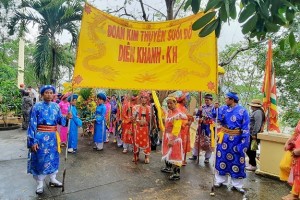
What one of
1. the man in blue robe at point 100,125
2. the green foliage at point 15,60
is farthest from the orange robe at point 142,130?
the green foliage at point 15,60

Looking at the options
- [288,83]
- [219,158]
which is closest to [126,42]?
[219,158]

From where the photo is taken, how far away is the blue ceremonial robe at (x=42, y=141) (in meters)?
4.26

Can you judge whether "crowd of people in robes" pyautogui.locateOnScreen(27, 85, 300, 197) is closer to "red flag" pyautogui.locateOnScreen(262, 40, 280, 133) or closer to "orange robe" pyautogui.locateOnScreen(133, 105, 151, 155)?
"orange robe" pyautogui.locateOnScreen(133, 105, 151, 155)

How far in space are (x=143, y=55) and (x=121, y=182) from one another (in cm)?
235

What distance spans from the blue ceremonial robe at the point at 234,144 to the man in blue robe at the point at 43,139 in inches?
113

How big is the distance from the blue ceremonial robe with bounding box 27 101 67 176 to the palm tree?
7725 mm

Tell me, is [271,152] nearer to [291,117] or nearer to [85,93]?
[291,117]

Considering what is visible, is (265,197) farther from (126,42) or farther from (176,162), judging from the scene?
(126,42)

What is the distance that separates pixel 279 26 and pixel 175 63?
3.07 m

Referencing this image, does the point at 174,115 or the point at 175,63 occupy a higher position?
the point at 175,63

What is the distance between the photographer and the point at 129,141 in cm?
770

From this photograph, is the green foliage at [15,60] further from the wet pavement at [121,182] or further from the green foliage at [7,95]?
the wet pavement at [121,182]

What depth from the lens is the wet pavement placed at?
446 cm

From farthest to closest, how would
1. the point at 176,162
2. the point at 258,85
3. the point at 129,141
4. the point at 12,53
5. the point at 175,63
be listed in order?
the point at 12,53 → the point at 258,85 → the point at 129,141 → the point at 176,162 → the point at 175,63
